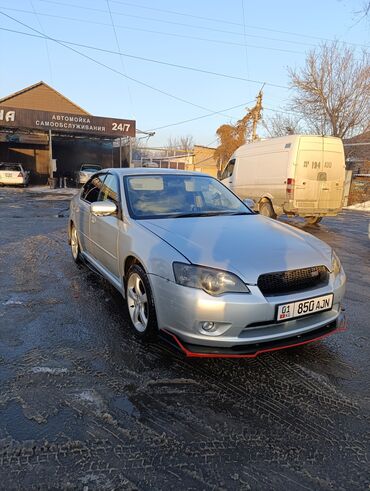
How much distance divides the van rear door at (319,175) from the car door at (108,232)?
652 cm

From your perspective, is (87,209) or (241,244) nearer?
(241,244)

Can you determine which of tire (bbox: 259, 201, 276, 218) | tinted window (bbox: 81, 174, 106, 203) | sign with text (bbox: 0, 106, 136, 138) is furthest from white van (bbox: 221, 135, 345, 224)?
sign with text (bbox: 0, 106, 136, 138)

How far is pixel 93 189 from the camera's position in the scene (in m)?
5.28

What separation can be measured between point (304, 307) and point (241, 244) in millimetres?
702

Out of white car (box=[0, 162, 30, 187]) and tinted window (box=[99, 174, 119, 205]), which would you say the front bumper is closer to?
tinted window (box=[99, 174, 119, 205])

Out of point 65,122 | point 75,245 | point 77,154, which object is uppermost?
point 65,122

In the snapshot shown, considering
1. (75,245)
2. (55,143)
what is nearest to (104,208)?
(75,245)

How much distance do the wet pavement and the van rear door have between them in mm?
6442

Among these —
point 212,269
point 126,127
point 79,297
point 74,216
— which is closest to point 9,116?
point 126,127

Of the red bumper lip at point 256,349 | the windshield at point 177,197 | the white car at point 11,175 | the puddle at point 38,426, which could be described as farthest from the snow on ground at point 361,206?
the white car at point 11,175

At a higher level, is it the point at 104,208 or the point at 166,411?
the point at 104,208

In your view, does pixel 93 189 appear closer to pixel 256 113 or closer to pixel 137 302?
pixel 137 302

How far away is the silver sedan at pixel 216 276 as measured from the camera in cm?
269

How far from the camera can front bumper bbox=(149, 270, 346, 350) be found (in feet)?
8.70
